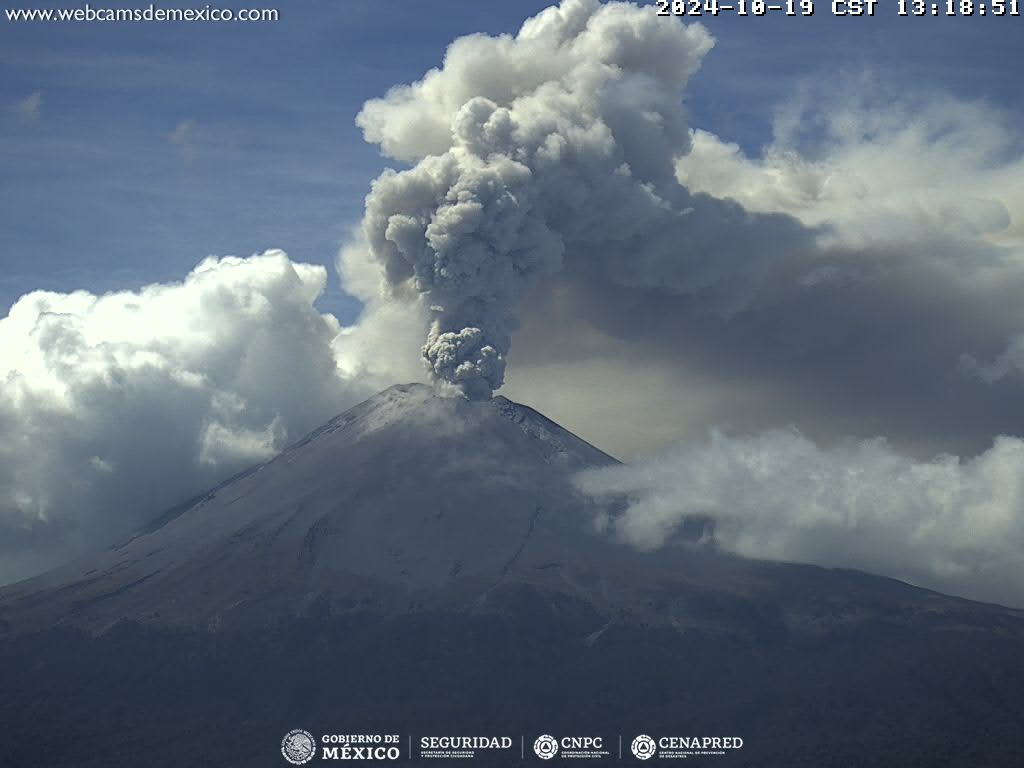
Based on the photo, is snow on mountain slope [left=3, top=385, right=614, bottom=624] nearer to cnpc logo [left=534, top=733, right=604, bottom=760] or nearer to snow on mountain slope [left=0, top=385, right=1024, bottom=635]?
snow on mountain slope [left=0, top=385, right=1024, bottom=635]

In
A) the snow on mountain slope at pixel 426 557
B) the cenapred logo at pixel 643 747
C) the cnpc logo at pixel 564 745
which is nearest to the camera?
the cenapred logo at pixel 643 747

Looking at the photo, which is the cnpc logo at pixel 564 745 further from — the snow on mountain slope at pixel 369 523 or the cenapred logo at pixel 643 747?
the snow on mountain slope at pixel 369 523

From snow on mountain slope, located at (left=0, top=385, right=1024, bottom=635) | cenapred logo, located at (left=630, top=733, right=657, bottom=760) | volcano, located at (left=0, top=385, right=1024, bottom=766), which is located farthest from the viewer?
snow on mountain slope, located at (left=0, top=385, right=1024, bottom=635)

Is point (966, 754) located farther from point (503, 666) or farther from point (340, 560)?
point (340, 560)

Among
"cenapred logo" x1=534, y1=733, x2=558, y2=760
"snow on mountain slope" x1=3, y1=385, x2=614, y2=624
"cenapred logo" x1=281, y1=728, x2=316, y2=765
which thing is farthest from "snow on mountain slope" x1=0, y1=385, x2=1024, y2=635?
"cenapred logo" x1=534, y1=733, x2=558, y2=760

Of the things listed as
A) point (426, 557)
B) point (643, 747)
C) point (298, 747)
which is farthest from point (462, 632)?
point (643, 747)

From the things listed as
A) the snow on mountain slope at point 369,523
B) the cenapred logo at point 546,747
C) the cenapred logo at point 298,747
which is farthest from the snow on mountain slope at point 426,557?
the cenapred logo at point 546,747
